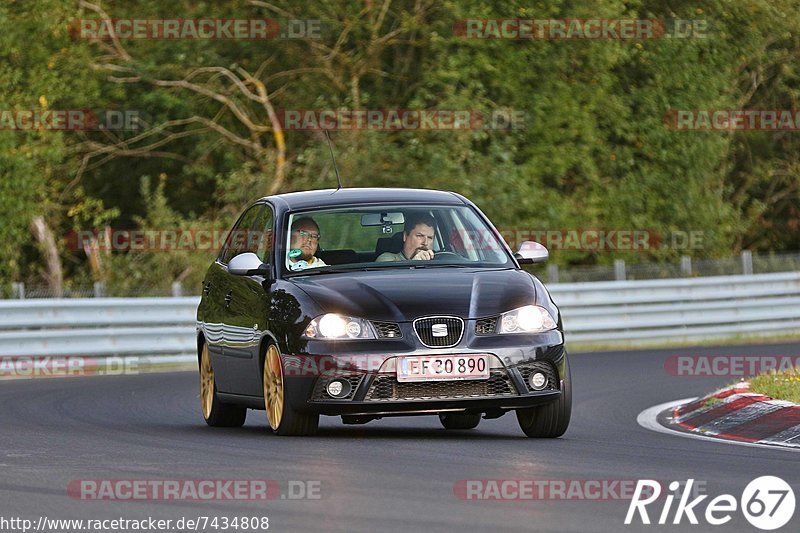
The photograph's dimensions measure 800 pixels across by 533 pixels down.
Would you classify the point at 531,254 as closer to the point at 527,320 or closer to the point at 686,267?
the point at 527,320

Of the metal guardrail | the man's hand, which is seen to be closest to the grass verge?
the man's hand

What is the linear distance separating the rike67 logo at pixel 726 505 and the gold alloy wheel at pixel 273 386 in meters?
3.19

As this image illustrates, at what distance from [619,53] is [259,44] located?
6.51 m

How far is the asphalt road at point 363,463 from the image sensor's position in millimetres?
7625

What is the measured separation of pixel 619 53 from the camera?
3228cm

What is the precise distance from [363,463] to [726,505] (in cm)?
234

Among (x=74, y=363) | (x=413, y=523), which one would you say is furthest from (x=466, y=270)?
(x=74, y=363)

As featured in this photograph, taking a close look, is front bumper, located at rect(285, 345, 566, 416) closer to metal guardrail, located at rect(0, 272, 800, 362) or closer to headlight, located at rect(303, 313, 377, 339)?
headlight, located at rect(303, 313, 377, 339)

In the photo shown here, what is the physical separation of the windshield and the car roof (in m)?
0.06

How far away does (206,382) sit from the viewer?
1340cm

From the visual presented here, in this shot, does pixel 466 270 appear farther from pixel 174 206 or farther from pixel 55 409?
pixel 174 206

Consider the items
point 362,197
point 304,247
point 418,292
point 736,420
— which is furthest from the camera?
point 362,197

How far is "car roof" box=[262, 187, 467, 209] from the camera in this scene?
40.3 feet

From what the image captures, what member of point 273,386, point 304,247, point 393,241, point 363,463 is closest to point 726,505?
point 363,463
